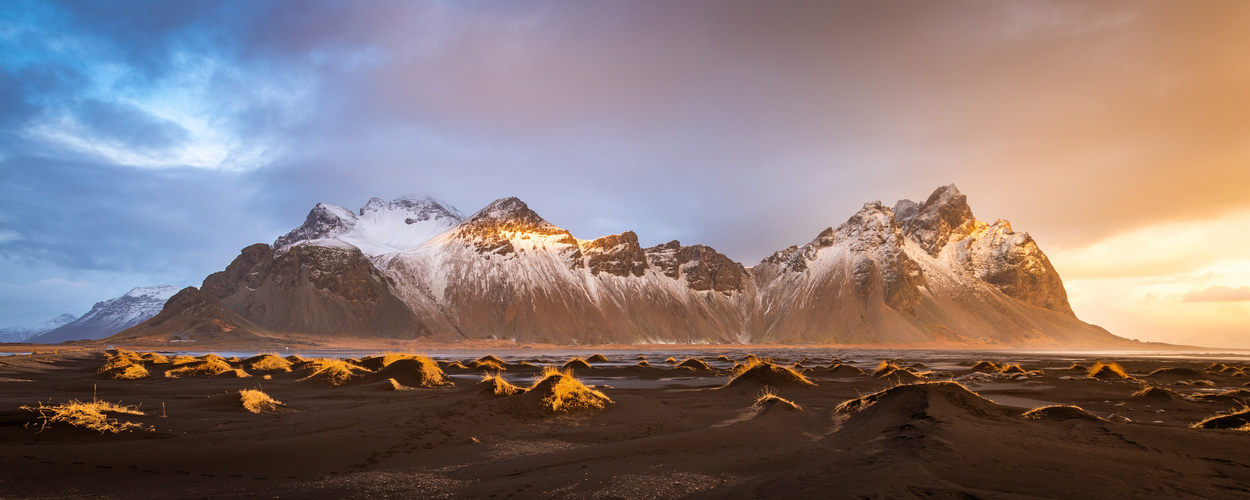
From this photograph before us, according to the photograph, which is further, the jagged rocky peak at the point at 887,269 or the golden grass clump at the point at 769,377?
the jagged rocky peak at the point at 887,269

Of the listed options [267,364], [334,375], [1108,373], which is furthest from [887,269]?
[334,375]

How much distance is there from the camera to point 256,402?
1752cm

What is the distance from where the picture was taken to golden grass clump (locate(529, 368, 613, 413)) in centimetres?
1869

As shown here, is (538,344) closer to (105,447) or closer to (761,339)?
(761,339)

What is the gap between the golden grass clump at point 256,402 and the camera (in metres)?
17.1

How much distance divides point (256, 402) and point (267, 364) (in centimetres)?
2271

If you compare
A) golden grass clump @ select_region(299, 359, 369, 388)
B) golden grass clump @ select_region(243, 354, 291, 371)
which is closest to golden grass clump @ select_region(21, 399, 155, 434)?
golden grass clump @ select_region(299, 359, 369, 388)

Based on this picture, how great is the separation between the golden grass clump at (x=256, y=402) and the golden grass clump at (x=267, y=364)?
20613 mm

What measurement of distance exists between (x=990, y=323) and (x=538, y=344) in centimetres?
13707

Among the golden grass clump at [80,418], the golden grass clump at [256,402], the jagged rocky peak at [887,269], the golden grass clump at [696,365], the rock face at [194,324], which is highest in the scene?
the jagged rocky peak at [887,269]

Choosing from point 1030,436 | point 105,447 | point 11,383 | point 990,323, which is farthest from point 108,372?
point 990,323

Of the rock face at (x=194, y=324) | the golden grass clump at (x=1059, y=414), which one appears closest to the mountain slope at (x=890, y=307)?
the rock face at (x=194, y=324)

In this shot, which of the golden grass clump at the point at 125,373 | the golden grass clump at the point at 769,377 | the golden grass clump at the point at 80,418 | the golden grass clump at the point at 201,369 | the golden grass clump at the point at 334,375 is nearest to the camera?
the golden grass clump at the point at 80,418

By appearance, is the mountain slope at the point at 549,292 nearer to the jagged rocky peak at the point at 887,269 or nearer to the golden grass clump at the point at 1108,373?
the jagged rocky peak at the point at 887,269
